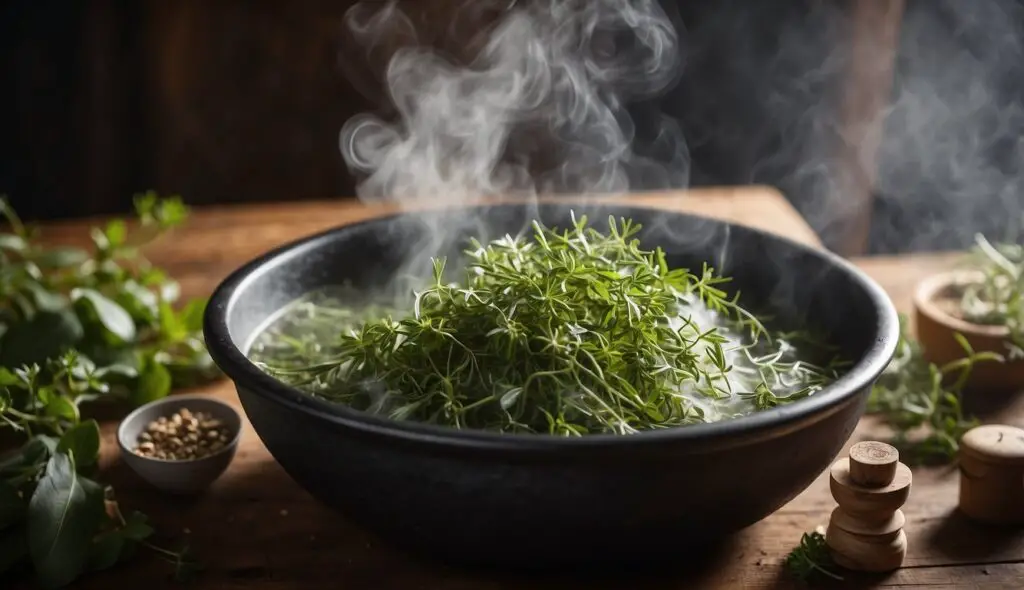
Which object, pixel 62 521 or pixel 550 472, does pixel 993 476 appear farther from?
pixel 62 521

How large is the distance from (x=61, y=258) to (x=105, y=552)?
0.81 m

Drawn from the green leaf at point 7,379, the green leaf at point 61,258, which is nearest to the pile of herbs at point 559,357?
the green leaf at point 7,379

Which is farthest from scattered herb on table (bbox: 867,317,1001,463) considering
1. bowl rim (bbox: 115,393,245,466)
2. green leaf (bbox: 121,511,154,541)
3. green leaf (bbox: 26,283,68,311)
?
green leaf (bbox: 26,283,68,311)

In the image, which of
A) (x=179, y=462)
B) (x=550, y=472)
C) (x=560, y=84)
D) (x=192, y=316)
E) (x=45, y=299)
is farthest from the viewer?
(x=560, y=84)

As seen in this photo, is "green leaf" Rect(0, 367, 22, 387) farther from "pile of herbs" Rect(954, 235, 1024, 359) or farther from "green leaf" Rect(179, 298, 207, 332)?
"pile of herbs" Rect(954, 235, 1024, 359)

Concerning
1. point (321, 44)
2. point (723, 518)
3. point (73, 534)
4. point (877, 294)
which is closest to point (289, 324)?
point (73, 534)

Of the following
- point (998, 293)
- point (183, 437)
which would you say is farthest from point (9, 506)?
point (998, 293)

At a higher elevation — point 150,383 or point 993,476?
point 993,476

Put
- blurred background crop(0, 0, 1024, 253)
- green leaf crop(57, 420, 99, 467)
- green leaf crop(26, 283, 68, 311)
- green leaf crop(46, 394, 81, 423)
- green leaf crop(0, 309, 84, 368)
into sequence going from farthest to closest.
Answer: blurred background crop(0, 0, 1024, 253) < green leaf crop(26, 283, 68, 311) < green leaf crop(0, 309, 84, 368) < green leaf crop(46, 394, 81, 423) < green leaf crop(57, 420, 99, 467)

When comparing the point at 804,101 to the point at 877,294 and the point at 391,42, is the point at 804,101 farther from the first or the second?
the point at 877,294

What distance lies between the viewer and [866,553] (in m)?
1.34

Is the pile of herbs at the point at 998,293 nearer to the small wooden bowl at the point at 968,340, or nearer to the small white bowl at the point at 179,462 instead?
the small wooden bowl at the point at 968,340

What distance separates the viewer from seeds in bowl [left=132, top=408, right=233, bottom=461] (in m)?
1.58

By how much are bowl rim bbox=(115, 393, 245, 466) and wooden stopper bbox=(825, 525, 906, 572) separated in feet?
2.88
